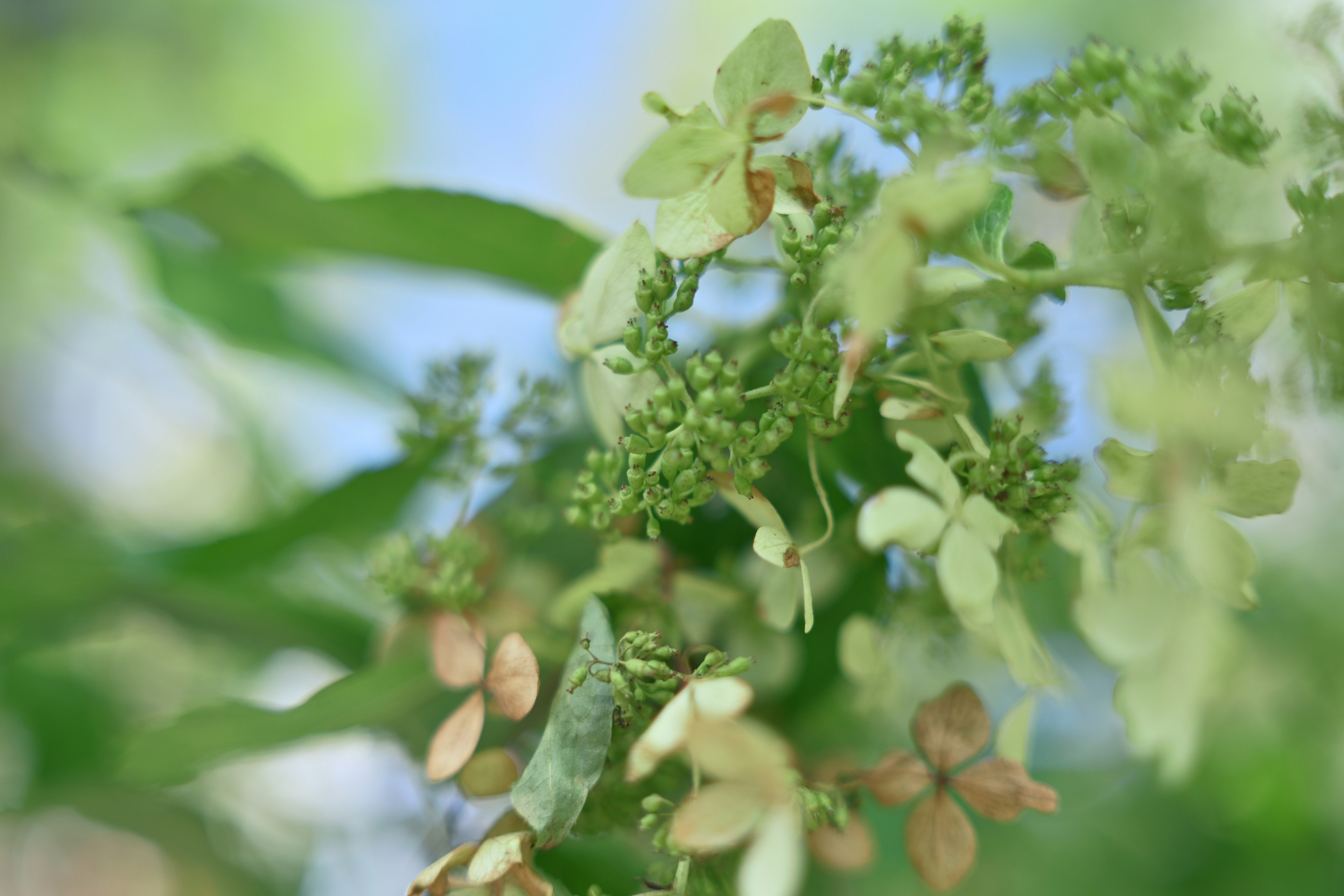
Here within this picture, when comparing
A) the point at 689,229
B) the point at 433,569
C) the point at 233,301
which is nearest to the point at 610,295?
the point at 689,229

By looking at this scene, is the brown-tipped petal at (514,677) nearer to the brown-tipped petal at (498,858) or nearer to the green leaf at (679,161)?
the brown-tipped petal at (498,858)

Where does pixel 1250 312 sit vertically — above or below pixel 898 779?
above

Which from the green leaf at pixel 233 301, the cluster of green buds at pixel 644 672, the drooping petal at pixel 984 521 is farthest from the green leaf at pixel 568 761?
the green leaf at pixel 233 301

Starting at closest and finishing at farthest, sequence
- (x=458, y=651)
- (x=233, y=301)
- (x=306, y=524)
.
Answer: (x=458, y=651), (x=306, y=524), (x=233, y=301)

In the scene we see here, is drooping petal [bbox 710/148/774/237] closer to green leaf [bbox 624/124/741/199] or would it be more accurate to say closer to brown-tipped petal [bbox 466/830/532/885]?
green leaf [bbox 624/124/741/199]

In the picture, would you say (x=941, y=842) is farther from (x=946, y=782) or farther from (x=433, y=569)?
(x=433, y=569)

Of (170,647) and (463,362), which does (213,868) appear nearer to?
(170,647)

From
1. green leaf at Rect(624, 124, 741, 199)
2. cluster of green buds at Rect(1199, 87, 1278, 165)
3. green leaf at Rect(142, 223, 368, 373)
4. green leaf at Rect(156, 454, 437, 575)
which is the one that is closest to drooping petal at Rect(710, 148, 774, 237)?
green leaf at Rect(624, 124, 741, 199)

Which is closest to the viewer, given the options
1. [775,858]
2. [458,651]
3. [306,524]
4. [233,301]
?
[775,858]
